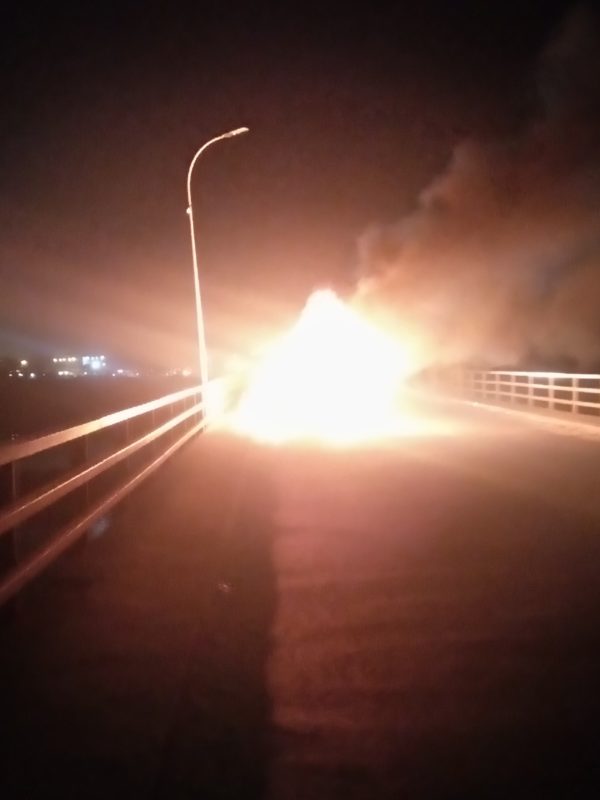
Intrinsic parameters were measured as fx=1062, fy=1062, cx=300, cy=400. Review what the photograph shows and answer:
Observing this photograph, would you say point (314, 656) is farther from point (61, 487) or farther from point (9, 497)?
point (61, 487)

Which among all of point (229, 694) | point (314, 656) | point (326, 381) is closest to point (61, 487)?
point (314, 656)

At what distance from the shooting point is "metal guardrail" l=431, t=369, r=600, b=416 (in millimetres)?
27125

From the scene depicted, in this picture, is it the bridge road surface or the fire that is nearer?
the bridge road surface

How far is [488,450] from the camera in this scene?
19.0 m

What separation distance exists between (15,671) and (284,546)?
4.02m

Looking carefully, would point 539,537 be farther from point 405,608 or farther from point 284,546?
point 405,608

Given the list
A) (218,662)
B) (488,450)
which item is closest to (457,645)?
(218,662)

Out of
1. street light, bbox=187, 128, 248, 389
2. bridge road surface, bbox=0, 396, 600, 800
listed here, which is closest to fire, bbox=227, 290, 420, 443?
street light, bbox=187, 128, 248, 389

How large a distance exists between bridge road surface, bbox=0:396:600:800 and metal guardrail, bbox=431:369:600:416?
1540 cm

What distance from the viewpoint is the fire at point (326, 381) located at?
27.0 metres

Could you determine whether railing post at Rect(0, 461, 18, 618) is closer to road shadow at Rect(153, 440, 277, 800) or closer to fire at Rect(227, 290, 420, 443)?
road shadow at Rect(153, 440, 277, 800)

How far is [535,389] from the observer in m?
31.3

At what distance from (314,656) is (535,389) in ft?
84.9

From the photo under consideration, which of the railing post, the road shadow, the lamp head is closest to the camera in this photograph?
the road shadow
